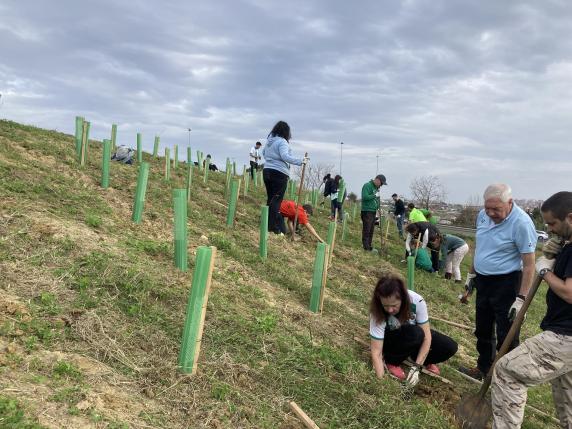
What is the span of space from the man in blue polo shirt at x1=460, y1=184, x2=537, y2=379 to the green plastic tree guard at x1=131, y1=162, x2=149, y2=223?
3.42m

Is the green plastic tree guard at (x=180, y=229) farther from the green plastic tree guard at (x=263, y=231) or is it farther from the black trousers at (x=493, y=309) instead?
the black trousers at (x=493, y=309)

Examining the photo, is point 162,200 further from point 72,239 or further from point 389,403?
point 389,403

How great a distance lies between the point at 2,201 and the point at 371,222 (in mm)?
6721

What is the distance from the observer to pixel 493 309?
358 cm

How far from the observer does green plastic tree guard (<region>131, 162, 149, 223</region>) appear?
470 cm

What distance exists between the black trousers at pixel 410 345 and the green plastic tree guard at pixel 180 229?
1894 mm

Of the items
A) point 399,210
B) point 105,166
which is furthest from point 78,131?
point 399,210

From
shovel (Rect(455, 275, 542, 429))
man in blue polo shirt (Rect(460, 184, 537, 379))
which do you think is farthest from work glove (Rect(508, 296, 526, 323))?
shovel (Rect(455, 275, 542, 429))

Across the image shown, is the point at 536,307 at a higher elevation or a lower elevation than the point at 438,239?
lower

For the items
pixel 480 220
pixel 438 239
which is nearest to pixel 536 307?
pixel 438 239

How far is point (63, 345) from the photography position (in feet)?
8.05

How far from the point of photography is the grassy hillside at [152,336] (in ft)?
7.23

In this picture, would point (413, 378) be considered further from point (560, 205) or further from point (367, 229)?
point (367, 229)

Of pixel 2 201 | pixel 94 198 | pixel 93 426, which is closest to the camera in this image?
pixel 93 426
